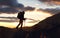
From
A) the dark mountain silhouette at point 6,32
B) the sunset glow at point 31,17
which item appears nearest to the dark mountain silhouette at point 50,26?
the sunset glow at point 31,17

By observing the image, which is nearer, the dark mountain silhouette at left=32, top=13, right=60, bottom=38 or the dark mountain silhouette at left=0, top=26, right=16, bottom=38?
the dark mountain silhouette at left=32, top=13, right=60, bottom=38

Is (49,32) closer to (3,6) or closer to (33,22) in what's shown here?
(33,22)

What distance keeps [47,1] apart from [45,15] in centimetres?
15

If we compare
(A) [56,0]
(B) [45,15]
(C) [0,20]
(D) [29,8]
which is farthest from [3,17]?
(A) [56,0]

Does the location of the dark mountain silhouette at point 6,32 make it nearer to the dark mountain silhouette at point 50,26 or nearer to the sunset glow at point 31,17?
the sunset glow at point 31,17

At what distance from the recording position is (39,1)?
7.03ft

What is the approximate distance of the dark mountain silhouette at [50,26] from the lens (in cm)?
202

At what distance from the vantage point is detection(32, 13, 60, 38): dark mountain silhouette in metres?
2.02

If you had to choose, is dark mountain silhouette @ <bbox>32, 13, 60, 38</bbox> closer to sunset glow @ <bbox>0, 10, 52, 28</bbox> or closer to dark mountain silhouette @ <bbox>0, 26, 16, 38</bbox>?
sunset glow @ <bbox>0, 10, 52, 28</bbox>

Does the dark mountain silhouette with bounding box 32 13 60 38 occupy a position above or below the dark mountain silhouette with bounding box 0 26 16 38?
above

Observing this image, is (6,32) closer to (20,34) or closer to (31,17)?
(20,34)

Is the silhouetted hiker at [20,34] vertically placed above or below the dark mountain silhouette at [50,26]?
below

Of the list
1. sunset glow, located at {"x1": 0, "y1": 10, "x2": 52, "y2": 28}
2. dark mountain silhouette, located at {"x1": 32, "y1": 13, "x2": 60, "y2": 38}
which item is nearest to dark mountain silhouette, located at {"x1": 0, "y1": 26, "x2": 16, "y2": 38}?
sunset glow, located at {"x1": 0, "y1": 10, "x2": 52, "y2": 28}

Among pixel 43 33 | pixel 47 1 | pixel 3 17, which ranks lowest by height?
pixel 43 33
